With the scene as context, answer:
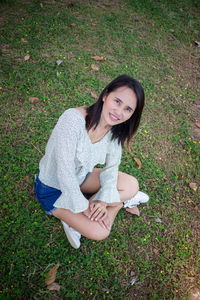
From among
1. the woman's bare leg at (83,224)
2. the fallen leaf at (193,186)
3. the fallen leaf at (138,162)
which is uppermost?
the woman's bare leg at (83,224)

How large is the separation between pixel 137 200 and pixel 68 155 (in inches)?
38.6

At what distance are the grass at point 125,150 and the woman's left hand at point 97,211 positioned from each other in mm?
321

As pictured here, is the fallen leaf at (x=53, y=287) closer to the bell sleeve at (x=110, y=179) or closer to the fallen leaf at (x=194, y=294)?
the bell sleeve at (x=110, y=179)

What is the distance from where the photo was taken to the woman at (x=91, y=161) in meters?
1.74

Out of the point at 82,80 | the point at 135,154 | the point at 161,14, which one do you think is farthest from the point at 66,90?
the point at 161,14

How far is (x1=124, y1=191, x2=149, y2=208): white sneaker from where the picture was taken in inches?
94.3

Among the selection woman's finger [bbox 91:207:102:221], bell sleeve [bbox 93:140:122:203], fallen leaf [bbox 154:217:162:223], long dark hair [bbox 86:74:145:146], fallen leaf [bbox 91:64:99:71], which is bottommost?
fallen leaf [bbox 154:217:162:223]

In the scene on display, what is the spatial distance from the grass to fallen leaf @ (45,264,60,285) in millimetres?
32

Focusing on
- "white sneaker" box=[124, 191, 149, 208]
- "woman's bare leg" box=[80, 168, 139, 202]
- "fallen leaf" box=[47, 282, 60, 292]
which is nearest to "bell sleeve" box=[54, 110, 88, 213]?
"woman's bare leg" box=[80, 168, 139, 202]

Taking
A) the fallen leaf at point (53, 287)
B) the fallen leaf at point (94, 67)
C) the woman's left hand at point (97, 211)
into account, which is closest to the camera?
the fallen leaf at point (53, 287)

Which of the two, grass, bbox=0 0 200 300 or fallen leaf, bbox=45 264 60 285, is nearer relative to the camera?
fallen leaf, bbox=45 264 60 285

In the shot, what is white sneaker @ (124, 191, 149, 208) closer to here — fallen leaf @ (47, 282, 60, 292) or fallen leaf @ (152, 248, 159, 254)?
fallen leaf @ (152, 248, 159, 254)

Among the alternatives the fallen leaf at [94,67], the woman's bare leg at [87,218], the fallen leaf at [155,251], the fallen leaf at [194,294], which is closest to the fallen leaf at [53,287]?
the woman's bare leg at [87,218]

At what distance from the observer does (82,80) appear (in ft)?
11.4
